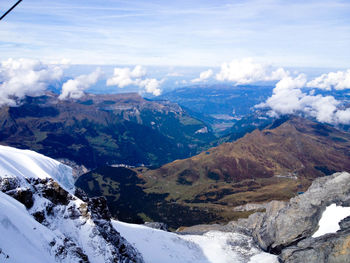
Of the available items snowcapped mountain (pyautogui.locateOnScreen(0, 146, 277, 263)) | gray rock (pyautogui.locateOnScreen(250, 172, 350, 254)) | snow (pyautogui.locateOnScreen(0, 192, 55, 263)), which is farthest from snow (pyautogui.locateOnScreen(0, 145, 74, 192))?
gray rock (pyautogui.locateOnScreen(250, 172, 350, 254))

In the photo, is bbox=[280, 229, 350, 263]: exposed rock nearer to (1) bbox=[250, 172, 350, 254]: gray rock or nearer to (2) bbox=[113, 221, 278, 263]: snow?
(2) bbox=[113, 221, 278, 263]: snow

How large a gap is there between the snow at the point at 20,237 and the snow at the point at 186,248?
29.7m

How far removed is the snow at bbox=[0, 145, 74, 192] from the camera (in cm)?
4122

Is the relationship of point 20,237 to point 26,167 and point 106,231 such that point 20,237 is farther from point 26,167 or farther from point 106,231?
point 26,167

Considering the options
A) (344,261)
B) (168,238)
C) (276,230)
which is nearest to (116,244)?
(168,238)

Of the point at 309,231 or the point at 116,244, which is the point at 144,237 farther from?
the point at 309,231

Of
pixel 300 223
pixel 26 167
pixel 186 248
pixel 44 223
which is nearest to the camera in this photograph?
pixel 44 223

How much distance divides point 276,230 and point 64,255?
63.1m

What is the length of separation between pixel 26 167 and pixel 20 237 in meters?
20.1

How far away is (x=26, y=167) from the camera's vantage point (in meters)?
45.7

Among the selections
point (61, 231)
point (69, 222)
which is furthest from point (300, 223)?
point (61, 231)

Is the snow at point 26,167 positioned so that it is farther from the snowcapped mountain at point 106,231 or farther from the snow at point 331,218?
the snow at point 331,218

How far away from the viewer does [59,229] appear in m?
40.3

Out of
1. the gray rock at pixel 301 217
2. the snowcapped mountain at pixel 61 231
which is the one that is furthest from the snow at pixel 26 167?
the gray rock at pixel 301 217
